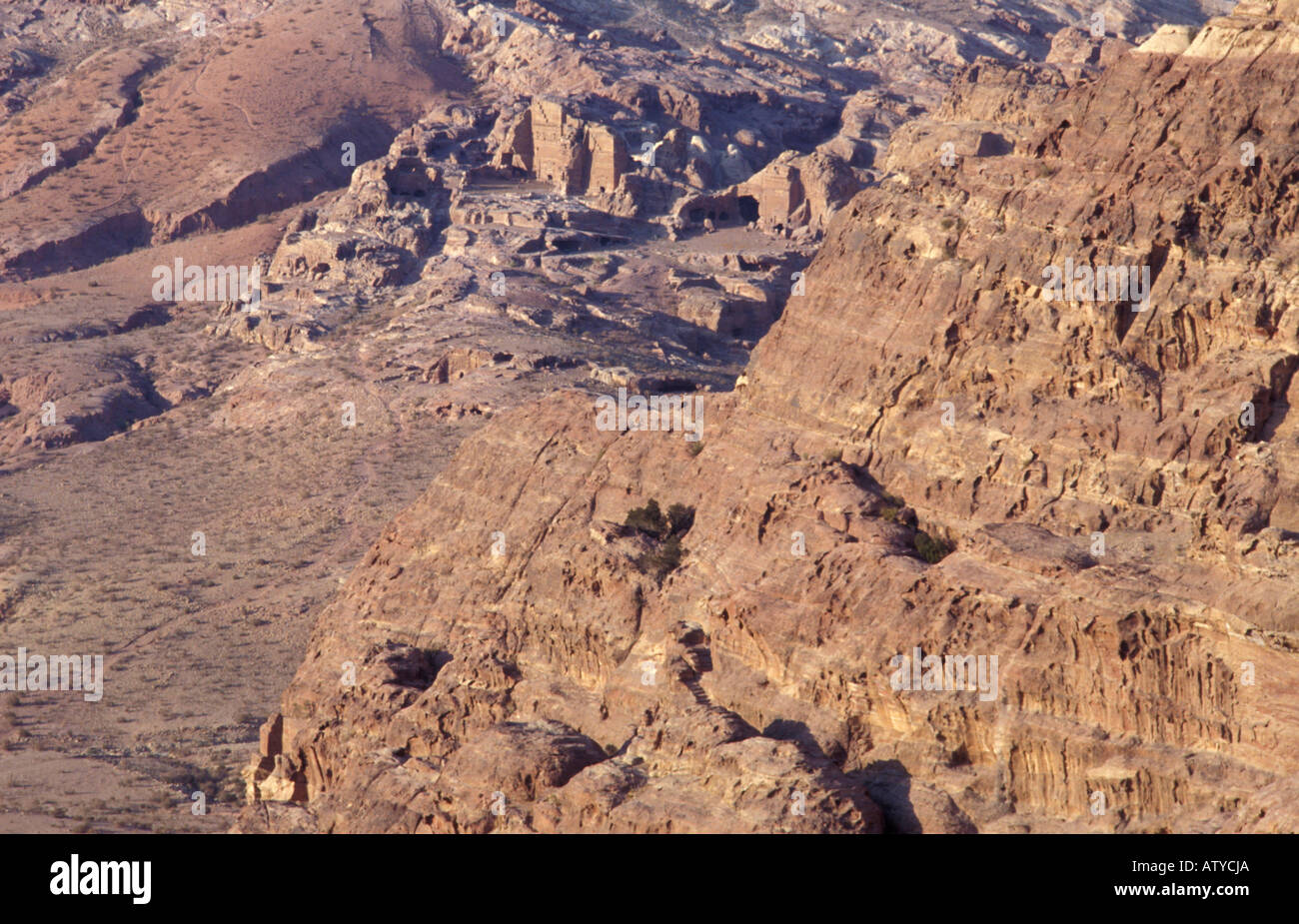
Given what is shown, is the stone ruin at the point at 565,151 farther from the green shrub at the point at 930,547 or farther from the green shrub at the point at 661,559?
the green shrub at the point at 930,547

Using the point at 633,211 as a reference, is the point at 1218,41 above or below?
below

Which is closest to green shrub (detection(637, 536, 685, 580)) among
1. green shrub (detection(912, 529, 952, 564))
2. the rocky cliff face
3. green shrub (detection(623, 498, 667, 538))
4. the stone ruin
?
the rocky cliff face

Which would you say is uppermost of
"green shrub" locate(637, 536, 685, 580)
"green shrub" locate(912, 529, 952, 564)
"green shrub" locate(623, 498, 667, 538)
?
"green shrub" locate(623, 498, 667, 538)

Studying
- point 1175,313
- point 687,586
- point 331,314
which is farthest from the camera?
point 331,314

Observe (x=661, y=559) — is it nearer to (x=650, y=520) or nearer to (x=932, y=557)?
(x=650, y=520)

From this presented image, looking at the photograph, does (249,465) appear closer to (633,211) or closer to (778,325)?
(633,211)

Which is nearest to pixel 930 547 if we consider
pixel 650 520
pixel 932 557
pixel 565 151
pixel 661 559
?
pixel 932 557

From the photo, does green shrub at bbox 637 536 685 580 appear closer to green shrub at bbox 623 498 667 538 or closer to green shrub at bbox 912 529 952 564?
green shrub at bbox 623 498 667 538
